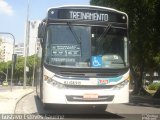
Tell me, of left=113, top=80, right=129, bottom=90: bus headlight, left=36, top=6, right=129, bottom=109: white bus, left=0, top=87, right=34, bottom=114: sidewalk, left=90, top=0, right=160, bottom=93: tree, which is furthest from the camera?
left=90, top=0, right=160, bottom=93: tree

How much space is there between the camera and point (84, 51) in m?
14.8

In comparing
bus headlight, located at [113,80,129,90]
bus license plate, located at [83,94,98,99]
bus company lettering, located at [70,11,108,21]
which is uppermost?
bus company lettering, located at [70,11,108,21]

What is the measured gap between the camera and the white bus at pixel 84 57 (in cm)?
1458

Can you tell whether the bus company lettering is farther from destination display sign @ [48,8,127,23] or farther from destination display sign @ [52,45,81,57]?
destination display sign @ [52,45,81,57]

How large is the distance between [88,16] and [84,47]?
1.19m

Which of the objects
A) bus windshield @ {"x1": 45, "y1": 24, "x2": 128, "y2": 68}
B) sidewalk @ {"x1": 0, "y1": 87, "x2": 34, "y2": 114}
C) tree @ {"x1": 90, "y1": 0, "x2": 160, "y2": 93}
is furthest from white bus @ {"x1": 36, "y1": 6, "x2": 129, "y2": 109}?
tree @ {"x1": 90, "y1": 0, "x2": 160, "y2": 93}

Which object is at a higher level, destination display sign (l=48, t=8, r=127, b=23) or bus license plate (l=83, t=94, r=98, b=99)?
destination display sign (l=48, t=8, r=127, b=23)

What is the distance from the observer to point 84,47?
48.7 ft

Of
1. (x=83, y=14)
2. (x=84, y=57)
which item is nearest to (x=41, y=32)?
(x=83, y=14)

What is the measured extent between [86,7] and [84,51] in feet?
5.48

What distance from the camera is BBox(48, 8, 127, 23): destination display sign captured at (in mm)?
15102

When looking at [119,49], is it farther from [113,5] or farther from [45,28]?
[113,5]

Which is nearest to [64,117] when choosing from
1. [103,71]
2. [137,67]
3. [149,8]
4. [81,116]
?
[81,116]

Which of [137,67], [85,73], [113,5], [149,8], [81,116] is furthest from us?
[137,67]
